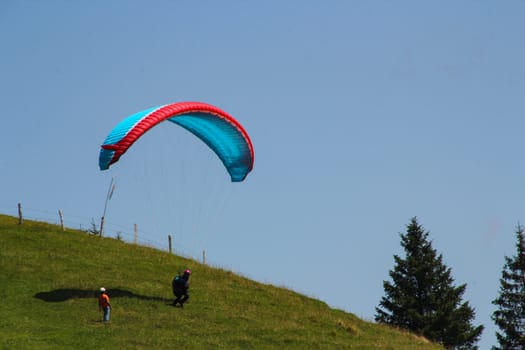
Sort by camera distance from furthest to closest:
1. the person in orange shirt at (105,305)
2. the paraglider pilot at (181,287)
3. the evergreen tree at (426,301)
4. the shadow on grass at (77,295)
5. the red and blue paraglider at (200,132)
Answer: the evergreen tree at (426,301), the shadow on grass at (77,295), the paraglider pilot at (181,287), the red and blue paraglider at (200,132), the person in orange shirt at (105,305)

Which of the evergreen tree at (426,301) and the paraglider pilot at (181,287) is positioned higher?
the evergreen tree at (426,301)

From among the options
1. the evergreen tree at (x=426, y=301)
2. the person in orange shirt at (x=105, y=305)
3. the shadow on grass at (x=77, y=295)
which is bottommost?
the person in orange shirt at (x=105, y=305)

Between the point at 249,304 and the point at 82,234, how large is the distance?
15.0m

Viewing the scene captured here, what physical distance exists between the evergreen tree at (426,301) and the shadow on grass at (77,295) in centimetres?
2161

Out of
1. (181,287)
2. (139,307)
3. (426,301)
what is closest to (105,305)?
(139,307)

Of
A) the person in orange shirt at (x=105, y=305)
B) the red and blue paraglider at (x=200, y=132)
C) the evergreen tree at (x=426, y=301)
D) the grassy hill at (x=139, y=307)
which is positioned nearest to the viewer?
the grassy hill at (x=139, y=307)

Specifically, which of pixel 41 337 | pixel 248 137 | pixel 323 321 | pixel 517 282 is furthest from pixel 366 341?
pixel 517 282

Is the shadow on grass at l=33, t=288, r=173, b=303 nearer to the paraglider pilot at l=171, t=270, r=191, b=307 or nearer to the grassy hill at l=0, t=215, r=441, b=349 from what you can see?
the grassy hill at l=0, t=215, r=441, b=349

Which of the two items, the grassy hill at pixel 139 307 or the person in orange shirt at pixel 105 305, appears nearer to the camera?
the grassy hill at pixel 139 307

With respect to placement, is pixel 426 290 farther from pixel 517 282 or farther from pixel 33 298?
pixel 33 298

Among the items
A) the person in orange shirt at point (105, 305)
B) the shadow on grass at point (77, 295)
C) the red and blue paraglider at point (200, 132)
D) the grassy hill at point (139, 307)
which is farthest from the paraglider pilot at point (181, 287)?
the red and blue paraglider at point (200, 132)

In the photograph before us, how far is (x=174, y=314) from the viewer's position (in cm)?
3759

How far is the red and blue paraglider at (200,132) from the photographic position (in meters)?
35.7

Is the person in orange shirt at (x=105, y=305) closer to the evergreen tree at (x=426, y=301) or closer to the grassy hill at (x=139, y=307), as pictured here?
the grassy hill at (x=139, y=307)
